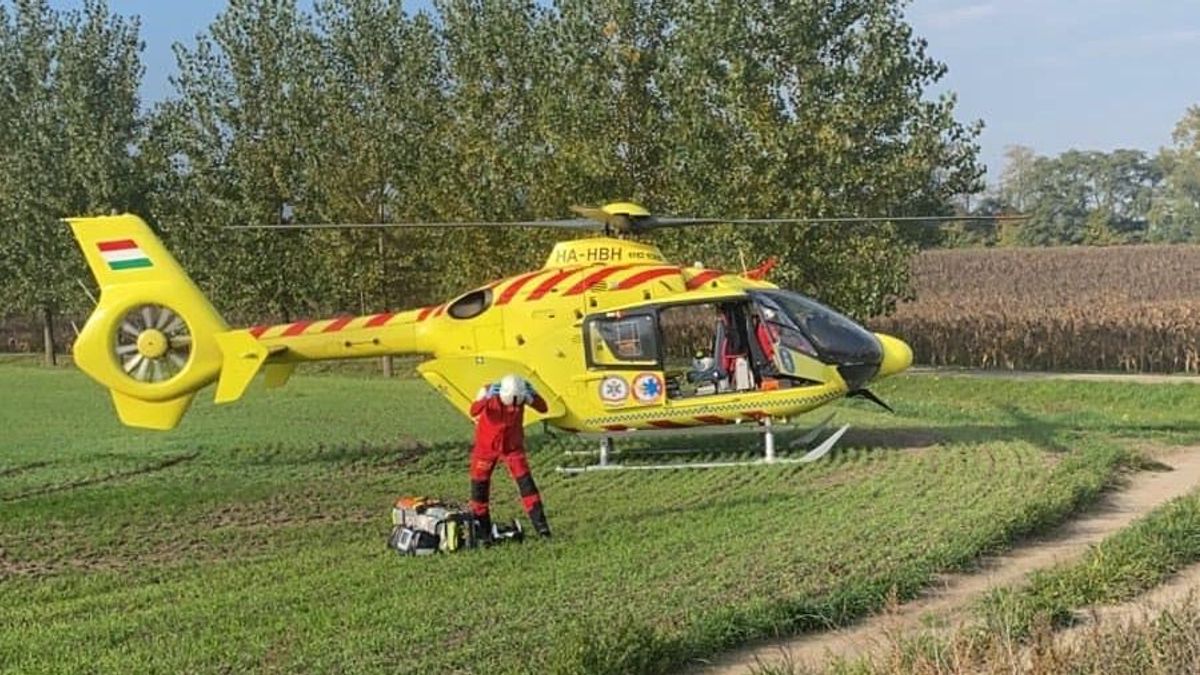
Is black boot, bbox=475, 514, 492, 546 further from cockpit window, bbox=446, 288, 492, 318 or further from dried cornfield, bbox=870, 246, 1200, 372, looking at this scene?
dried cornfield, bbox=870, 246, 1200, 372

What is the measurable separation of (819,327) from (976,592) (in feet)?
21.1

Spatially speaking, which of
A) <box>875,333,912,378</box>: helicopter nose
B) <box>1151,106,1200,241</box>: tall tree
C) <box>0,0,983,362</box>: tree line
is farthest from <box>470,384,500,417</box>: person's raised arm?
<box>1151,106,1200,241</box>: tall tree

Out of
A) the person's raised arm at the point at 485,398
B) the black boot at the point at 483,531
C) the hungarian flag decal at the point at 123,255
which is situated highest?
the hungarian flag decal at the point at 123,255

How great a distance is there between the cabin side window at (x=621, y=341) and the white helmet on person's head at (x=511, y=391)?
4.28 metres

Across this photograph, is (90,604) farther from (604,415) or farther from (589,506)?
(604,415)

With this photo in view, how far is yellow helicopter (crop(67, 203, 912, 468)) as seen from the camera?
1410 centimetres

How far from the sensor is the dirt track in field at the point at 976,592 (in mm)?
6973

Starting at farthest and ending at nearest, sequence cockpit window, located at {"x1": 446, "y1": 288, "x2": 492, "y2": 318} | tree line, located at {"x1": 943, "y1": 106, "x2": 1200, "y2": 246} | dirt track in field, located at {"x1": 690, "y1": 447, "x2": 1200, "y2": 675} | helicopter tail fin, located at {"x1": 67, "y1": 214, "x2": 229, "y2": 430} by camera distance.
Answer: tree line, located at {"x1": 943, "y1": 106, "x2": 1200, "y2": 246} < cockpit window, located at {"x1": 446, "y1": 288, "x2": 492, "y2": 318} < helicopter tail fin, located at {"x1": 67, "y1": 214, "x2": 229, "y2": 430} < dirt track in field, located at {"x1": 690, "y1": 447, "x2": 1200, "y2": 675}

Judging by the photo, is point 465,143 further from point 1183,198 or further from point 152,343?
point 1183,198

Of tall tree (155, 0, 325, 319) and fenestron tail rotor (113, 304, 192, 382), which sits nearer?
fenestron tail rotor (113, 304, 192, 382)

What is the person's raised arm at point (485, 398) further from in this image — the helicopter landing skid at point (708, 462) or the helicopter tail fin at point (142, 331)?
the helicopter tail fin at point (142, 331)

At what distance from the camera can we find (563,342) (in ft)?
47.4

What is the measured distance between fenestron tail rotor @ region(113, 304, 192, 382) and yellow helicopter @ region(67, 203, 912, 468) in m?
0.01

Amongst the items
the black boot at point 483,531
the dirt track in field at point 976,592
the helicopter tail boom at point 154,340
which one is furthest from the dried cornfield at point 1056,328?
the black boot at point 483,531
